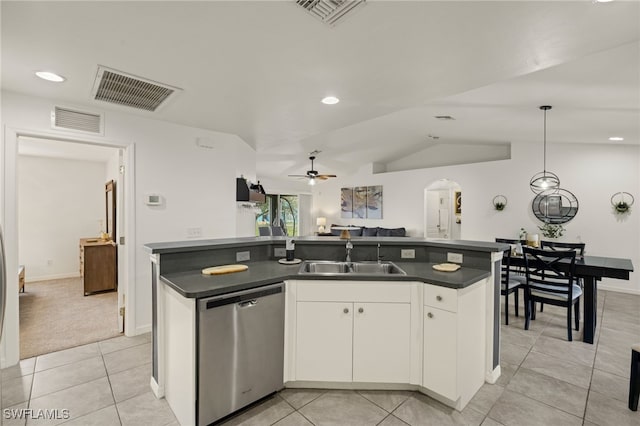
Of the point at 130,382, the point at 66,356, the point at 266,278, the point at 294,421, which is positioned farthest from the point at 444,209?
the point at 66,356

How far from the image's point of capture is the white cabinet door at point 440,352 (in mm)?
1996

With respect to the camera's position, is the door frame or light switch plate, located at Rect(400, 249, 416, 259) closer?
the door frame

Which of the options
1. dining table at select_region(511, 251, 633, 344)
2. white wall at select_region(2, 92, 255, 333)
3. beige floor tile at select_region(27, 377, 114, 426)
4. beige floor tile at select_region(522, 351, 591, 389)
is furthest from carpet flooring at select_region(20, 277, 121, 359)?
dining table at select_region(511, 251, 633, 344)

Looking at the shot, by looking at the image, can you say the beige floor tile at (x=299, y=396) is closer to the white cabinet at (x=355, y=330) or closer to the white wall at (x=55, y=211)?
the white cabinet at (x=355, y=330)

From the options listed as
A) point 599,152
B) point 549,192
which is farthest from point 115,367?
point 599,152

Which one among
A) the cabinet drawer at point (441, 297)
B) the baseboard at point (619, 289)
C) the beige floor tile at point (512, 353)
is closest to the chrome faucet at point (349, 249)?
the cabinet drawer at point (441, 297)

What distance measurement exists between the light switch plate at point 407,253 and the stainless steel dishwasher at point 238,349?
3.90ft

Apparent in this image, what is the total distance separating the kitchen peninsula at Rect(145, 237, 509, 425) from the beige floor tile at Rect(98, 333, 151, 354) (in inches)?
40.3

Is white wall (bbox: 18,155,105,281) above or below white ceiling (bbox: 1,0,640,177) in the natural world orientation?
below

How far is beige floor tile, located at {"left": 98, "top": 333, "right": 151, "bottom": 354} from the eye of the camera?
9.62 ft

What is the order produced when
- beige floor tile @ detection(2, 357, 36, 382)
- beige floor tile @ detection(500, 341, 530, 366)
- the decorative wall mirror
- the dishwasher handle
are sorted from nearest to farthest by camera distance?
the dishwasher handle
beige floor tile @ detection(2, 357, 36, 382)
beige floor tile @ detection(500, 341, 530, 366)
the decorative wall mirror

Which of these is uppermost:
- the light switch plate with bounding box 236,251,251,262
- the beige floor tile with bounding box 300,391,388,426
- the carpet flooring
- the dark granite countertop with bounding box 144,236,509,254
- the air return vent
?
the air return vent

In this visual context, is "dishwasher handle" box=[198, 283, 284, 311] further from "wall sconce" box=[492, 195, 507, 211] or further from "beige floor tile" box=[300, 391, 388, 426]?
"wall sconce" box=[492, 195, 507, 211]

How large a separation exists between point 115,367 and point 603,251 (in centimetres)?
711
